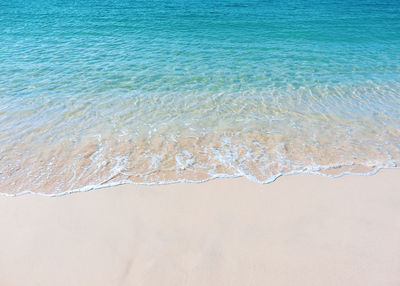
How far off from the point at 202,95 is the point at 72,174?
16.8 feet

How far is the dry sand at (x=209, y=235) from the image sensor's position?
353 cm

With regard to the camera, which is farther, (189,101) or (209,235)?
(189,101)

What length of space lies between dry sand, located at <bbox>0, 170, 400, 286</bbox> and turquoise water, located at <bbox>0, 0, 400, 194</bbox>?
0.50m

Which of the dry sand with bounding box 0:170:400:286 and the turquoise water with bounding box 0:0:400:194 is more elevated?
the dry sand with bounding box 0:170:400:286

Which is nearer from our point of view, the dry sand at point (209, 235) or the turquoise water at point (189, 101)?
the dry sand at point (209, 235)

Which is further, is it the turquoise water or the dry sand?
the turquoise water

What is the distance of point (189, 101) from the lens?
8484 millimetres

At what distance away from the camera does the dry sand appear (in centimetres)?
353

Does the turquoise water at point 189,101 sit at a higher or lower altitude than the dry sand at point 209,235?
lower

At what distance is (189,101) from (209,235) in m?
5.35

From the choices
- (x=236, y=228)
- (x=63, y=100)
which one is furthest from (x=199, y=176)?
(x=63, y=100)

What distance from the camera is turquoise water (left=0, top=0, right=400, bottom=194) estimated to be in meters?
5.57

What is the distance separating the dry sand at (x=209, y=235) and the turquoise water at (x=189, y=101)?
0.50 metres

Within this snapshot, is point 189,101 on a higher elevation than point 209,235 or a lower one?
lower
